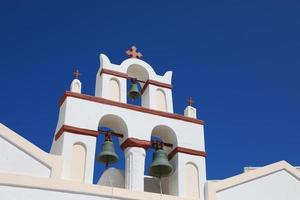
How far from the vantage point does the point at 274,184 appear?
10203mm

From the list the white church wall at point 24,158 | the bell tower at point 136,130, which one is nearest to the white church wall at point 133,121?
the bell tower at point 136,130

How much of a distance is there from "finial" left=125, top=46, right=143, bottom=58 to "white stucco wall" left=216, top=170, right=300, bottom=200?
139 inches

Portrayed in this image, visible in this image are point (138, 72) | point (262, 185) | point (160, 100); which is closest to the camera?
point (262, 185)

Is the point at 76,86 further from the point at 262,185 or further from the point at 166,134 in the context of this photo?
the point at 262,185

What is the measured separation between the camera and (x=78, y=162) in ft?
29.3

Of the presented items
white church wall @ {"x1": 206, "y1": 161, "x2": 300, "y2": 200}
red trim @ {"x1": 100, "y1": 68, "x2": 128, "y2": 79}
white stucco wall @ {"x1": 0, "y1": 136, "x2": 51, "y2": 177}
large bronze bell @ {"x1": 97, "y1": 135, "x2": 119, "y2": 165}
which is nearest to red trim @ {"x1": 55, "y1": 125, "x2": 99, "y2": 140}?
large bronze bell @ {"x1": 97, "y1": 135, "x2": 119, "y2": 165}

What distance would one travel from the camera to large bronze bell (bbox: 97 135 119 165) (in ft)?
31.8

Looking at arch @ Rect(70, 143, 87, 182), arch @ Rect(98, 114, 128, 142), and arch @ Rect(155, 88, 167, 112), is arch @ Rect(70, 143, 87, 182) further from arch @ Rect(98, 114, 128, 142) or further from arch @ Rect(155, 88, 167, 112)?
arch @ Rect(155, 88, 167, 112)

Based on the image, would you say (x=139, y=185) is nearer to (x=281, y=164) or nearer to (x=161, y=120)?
(x=161, y=120)

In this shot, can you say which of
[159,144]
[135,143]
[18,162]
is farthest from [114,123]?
[18,162]

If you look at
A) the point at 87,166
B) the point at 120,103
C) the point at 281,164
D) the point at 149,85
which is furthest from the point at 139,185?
the point at 281,164

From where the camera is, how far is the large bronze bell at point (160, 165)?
9820mm

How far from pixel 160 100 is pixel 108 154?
1832mm

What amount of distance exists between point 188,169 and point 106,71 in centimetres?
261
